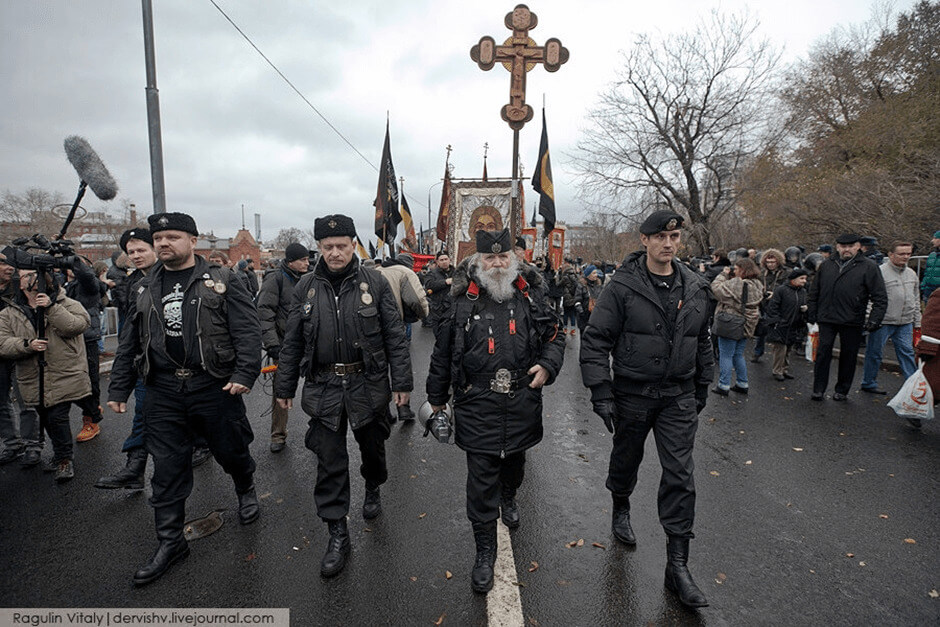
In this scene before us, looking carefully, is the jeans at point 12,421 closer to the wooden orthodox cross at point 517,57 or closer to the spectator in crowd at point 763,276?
the wooden orthodox cross at point 517,57

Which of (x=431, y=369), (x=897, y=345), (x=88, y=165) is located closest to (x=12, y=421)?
(x=88, y=165)

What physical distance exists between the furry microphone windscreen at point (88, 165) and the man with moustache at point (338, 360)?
91.2 inches

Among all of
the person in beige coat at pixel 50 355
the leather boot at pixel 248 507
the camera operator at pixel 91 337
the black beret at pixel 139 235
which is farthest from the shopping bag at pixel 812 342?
the camera operator at pixel 91 337

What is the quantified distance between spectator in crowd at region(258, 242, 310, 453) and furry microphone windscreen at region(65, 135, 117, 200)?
1.48 metres

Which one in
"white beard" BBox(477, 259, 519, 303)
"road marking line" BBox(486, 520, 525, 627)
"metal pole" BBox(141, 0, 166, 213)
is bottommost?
"road marking line" BBox(486, 520, 525, 627)

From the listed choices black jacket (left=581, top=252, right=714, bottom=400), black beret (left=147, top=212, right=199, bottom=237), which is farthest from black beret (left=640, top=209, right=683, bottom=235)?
black beret (left=147, top=212, right=199, bottom=237)

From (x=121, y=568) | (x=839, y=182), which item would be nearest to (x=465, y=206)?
(x=121, y=568)

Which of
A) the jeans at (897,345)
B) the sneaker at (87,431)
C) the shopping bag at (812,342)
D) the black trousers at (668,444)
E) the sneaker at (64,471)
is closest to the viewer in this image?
the black trousers at (668,444)

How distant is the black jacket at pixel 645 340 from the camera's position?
2746 millimetres

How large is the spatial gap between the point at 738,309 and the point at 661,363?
4583 millimetres

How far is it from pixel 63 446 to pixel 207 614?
272cm

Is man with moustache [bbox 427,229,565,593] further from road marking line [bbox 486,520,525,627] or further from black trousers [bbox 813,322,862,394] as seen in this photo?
black trousers [bbox 813,322,862,394]

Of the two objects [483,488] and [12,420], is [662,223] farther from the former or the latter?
[12,420]

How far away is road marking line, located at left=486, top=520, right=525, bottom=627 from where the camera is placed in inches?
95.4
